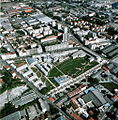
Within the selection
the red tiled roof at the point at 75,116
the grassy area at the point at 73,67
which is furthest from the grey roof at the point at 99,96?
the grassy area at the point at 73,67

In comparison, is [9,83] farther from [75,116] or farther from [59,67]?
[75,116]

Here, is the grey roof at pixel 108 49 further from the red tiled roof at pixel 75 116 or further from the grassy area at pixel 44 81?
the red tiled roof at pixel 75 116

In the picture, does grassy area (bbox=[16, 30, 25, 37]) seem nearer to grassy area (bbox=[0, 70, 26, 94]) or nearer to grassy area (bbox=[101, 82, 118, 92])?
grassy area (bbox=[0, 70, 26, 94])

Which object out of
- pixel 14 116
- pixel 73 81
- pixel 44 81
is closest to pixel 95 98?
pixel 73 81

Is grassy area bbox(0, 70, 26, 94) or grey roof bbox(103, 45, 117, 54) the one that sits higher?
grey roof bbox(103, 45, 117, 54)

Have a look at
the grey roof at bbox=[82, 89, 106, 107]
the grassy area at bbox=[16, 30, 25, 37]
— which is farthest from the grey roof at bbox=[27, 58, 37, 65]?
the grassy area at bbox=[16, 30, 25, 37]

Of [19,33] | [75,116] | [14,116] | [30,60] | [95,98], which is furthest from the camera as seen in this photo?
[19,33]

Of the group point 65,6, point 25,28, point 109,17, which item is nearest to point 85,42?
point 25,28
